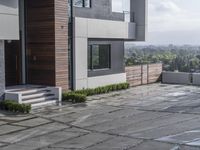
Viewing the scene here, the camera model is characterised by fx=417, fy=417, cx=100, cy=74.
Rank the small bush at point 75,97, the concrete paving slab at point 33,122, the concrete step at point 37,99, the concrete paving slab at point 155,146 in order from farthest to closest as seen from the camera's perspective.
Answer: the small bush at point 75,97
the concrete step at point 37,99
the concrete paving slab at point 33,122
the concrete paving slab at point 155,146

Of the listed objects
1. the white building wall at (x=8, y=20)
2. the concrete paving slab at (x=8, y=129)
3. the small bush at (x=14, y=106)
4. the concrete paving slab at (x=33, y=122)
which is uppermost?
the white building wall at (x=8, y=20)

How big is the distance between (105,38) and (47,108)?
8.58 m

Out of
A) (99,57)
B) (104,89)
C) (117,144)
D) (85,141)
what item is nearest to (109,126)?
(85,141)

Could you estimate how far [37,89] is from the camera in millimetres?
20484

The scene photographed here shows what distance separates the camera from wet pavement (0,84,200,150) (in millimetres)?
11891

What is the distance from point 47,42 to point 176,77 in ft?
42.0

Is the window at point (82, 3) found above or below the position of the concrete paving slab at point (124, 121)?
above

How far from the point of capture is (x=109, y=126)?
573 inches

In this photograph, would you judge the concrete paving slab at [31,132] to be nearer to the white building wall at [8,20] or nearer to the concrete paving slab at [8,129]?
the concrete paving slab at [8,129]

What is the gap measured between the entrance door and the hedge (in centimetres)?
319

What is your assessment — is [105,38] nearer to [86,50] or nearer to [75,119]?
[86,50]

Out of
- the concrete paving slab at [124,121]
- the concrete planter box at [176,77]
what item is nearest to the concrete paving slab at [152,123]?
the concrete paving slab at [124,121]

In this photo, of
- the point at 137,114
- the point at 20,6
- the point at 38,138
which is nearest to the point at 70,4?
the point at 20,6

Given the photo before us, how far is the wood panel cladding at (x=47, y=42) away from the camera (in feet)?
70.1
